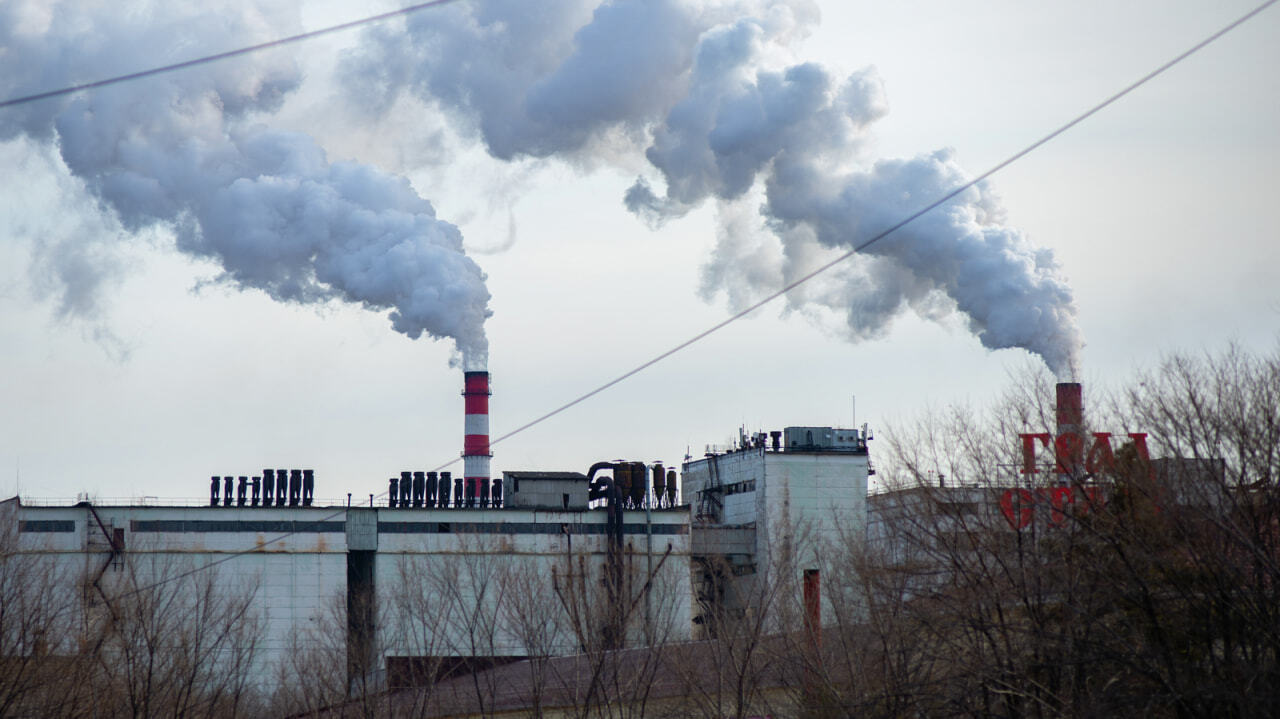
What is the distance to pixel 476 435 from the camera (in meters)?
64.1

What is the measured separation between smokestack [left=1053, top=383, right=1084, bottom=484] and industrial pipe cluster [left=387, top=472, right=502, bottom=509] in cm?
3615

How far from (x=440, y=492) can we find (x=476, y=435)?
344 cm

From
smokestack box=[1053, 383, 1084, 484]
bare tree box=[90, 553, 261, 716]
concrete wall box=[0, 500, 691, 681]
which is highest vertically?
smokestack box=[1053, 383, 1084, 484]

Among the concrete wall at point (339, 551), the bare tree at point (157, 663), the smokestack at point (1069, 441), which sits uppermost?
the smokestack at point (1069, 441)

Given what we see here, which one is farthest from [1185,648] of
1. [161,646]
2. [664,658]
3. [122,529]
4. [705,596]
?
[122,529]

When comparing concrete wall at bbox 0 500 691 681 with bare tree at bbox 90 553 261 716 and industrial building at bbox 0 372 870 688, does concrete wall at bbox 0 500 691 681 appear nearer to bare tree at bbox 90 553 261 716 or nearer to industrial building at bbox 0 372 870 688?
industrial building at bbox 0 372 870 688

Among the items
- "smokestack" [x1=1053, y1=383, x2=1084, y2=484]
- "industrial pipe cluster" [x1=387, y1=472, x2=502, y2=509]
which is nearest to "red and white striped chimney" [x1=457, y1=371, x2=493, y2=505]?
"industrial pipe cluster" [x1=387, y1=472, x2=502, y2=509]

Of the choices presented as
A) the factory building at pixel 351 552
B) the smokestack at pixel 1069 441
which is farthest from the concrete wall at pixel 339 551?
the smokestack at pixel 1069 441

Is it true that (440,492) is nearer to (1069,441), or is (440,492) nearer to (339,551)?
(339,551)

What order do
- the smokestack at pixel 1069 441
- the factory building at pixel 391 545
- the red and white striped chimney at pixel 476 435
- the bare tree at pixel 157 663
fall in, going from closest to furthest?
1. the smokestack at pixel 1069 441
2. the bare tree at pixel 157 663
3. the factory building at pixel 391 545
4. the red and white striped chimney at pixel 476 435

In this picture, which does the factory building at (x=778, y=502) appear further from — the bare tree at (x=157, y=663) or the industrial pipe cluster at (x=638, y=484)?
the bare tree at (x=157, y=663)

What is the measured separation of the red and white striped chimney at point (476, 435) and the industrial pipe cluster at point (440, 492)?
4cm

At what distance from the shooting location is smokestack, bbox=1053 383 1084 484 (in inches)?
1035

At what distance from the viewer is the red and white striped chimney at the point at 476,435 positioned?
203 feet
